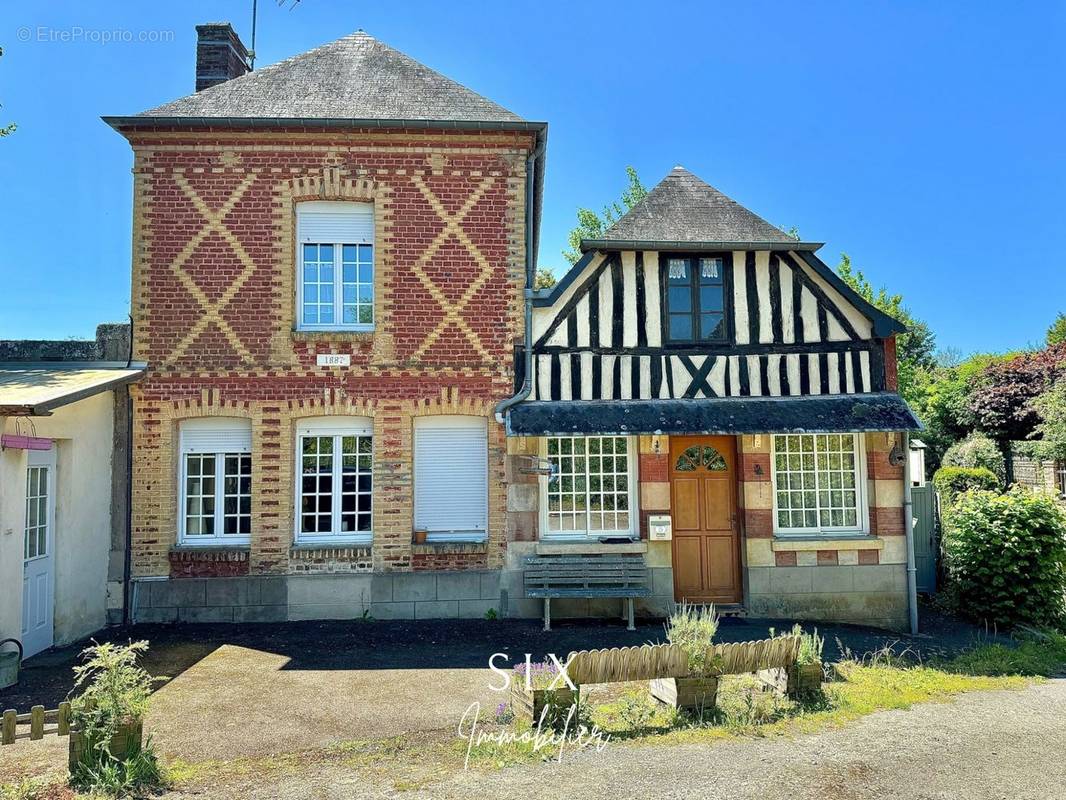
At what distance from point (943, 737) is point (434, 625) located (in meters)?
5.35

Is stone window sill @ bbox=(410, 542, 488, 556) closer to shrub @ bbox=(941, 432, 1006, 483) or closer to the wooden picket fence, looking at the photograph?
the wooden picket fence

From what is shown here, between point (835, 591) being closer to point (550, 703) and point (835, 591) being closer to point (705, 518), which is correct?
point (705, 518)

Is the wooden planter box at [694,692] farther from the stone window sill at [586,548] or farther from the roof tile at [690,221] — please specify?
the roof tile at [690,221]

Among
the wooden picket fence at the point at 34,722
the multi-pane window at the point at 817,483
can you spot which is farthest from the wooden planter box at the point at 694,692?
the multi-pane window at the point at 817,483

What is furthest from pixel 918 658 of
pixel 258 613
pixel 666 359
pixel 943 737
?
pixel 258 613

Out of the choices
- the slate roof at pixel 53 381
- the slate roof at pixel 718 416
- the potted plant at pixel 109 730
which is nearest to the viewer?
the potted plant at pixel 109 730

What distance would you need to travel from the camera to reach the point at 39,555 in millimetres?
7711

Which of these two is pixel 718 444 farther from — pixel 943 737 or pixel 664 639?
pixel 943 737

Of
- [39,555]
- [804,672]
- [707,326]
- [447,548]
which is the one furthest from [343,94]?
[804,672]

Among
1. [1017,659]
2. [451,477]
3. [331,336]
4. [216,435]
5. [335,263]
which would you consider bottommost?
[1017,659]

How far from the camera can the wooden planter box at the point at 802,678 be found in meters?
5.94

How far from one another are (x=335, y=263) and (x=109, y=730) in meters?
6.30

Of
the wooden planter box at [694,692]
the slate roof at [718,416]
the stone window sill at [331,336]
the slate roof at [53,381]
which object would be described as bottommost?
the wooden planter box at [694,692]

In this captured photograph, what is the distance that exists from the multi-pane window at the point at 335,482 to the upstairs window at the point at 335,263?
1.43 meters
